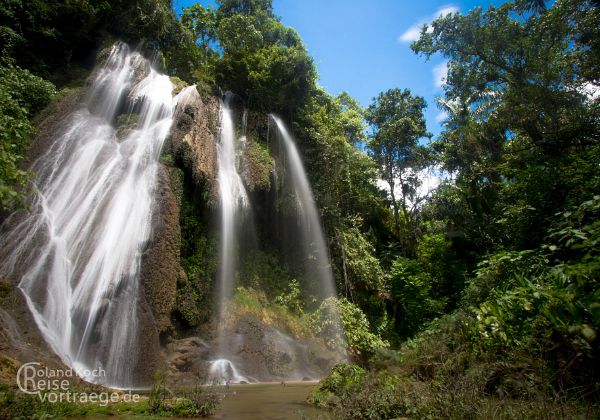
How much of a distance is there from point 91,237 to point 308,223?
9837 mm

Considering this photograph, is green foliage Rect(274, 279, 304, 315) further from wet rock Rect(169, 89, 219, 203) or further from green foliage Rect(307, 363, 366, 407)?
green foliage Rect(307, 363, 366, 407)

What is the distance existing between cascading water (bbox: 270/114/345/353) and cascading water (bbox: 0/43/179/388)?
21.2 ft

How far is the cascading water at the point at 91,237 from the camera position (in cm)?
838

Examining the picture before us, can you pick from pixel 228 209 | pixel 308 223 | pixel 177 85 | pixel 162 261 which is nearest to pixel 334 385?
pixel 162 261

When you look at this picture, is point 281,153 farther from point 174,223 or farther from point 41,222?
point 41,222

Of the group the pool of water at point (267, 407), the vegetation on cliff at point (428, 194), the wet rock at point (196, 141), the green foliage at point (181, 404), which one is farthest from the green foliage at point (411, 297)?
the green foliage at point (181, 404)

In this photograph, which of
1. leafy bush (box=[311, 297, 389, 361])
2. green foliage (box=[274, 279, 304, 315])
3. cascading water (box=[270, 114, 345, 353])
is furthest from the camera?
cascading water (box=[270, 114, 345, 353])

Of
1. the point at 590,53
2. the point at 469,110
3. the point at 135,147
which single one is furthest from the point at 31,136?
the point at 469,110

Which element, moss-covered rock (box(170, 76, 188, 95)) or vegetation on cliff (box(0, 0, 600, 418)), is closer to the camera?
vegetation on cliff (box(0, 0, 600, 418))

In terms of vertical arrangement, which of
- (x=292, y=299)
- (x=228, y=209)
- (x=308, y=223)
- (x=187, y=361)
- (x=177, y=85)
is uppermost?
(x=177, y=85)

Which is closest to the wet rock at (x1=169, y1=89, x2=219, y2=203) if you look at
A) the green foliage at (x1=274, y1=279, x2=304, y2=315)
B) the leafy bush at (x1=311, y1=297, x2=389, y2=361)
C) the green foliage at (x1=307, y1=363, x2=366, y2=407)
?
the green foliage at (x1=274, y1=279, x2=304, y2=315)

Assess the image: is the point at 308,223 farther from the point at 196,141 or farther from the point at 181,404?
the point at 181,404

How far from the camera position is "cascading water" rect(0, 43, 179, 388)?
8.38 metres

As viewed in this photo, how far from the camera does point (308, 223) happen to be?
17578 millimetres
